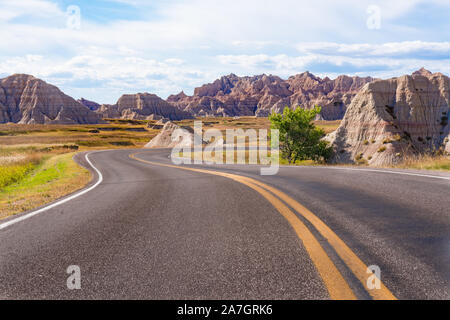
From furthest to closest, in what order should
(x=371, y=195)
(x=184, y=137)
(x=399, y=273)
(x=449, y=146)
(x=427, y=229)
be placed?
(x=184, y=137), (x=449, y=146), (x=371, y=195), (x=427, y=229), (x=399, y=273)

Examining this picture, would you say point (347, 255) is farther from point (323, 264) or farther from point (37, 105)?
point (37, 105)

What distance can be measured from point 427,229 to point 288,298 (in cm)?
269

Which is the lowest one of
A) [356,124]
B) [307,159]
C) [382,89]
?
[307,159]

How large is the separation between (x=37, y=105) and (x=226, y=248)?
209 meters

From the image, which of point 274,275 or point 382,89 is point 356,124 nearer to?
point 382,89

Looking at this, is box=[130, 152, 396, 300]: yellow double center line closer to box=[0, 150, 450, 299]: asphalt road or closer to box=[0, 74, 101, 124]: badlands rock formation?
box=[0, 150, 450, 299]: asphalt road

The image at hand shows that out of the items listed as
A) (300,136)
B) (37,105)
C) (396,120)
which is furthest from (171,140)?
(37,105)

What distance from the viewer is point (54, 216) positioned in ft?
20.6

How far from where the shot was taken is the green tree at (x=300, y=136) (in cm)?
2891

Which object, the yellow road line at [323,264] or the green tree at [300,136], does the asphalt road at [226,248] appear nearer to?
the yellow road line at [323,264]

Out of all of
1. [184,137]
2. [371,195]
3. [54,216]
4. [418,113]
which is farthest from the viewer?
[184,137]

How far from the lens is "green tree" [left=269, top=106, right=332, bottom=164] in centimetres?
2891

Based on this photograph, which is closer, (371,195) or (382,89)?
(371,195)
